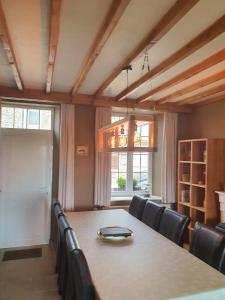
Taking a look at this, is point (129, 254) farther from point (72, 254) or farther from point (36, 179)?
point (36, 179)

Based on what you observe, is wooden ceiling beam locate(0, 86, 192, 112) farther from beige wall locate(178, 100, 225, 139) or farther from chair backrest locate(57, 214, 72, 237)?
chair backrest locate(57, 214, 72, 237)

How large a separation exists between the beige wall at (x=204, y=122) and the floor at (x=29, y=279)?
3188 mm

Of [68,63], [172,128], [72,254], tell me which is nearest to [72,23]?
[68,63]

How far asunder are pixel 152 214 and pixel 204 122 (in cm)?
213

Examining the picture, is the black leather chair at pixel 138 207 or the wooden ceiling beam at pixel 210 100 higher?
the wooden ceiling beam at pixel 210 100

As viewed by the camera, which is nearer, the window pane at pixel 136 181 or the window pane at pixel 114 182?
the window pane at pixel 114 182

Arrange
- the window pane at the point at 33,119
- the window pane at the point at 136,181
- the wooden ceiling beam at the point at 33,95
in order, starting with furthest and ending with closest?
the window pane at the point at 136,181
the window pane at the point at 33,119
the wooden ceiling beam at the point at 33,95

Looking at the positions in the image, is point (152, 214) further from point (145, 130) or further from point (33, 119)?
point (33, 119)

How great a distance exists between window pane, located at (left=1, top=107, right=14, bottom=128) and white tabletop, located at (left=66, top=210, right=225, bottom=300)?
7.86 feet

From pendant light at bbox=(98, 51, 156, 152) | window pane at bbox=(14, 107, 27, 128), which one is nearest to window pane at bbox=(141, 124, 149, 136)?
pendant light at bbox=(98, 51, 156, 152)

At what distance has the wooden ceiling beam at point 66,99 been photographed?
3.83 meters

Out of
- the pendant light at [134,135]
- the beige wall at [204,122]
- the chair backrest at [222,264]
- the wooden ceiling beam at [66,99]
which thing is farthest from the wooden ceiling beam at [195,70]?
the chair backrest at [222,264]

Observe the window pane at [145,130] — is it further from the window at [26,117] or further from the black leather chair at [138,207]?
the window at [26,117]

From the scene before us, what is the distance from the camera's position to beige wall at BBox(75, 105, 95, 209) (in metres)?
4.25
